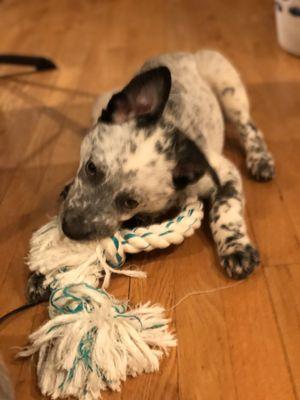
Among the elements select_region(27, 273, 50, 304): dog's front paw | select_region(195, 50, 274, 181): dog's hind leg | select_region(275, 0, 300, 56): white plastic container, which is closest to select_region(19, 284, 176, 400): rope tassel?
select_region(27, 273, 50, 304): dog's front paw

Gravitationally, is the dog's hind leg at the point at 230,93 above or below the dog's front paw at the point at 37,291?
below

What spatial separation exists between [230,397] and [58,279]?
0.69 m

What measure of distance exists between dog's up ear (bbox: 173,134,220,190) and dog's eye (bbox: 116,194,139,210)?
18 cm

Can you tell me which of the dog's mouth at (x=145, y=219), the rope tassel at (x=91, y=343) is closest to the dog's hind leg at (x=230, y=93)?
the dog's mouth at (x=145, y=219)

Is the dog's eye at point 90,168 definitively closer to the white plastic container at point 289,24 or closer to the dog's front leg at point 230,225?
the dog's front leg at point 230,225

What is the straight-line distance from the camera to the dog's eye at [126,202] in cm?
176

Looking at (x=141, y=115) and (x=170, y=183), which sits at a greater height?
(x=141, y=115)

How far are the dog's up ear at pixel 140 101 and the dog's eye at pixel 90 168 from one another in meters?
0.20

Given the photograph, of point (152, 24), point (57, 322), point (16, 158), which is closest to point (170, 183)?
point (57, 322)

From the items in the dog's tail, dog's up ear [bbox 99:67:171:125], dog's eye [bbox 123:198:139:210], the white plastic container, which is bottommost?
the white plastic container

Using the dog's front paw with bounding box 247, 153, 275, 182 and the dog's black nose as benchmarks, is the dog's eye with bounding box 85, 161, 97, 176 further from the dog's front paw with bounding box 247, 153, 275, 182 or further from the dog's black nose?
the dog's front paw with bounding box 247, 153, 275, 182

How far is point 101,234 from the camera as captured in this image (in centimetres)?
177

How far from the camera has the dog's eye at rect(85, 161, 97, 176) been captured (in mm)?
1781

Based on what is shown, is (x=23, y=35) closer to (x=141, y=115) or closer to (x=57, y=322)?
(x=141, y=115)
